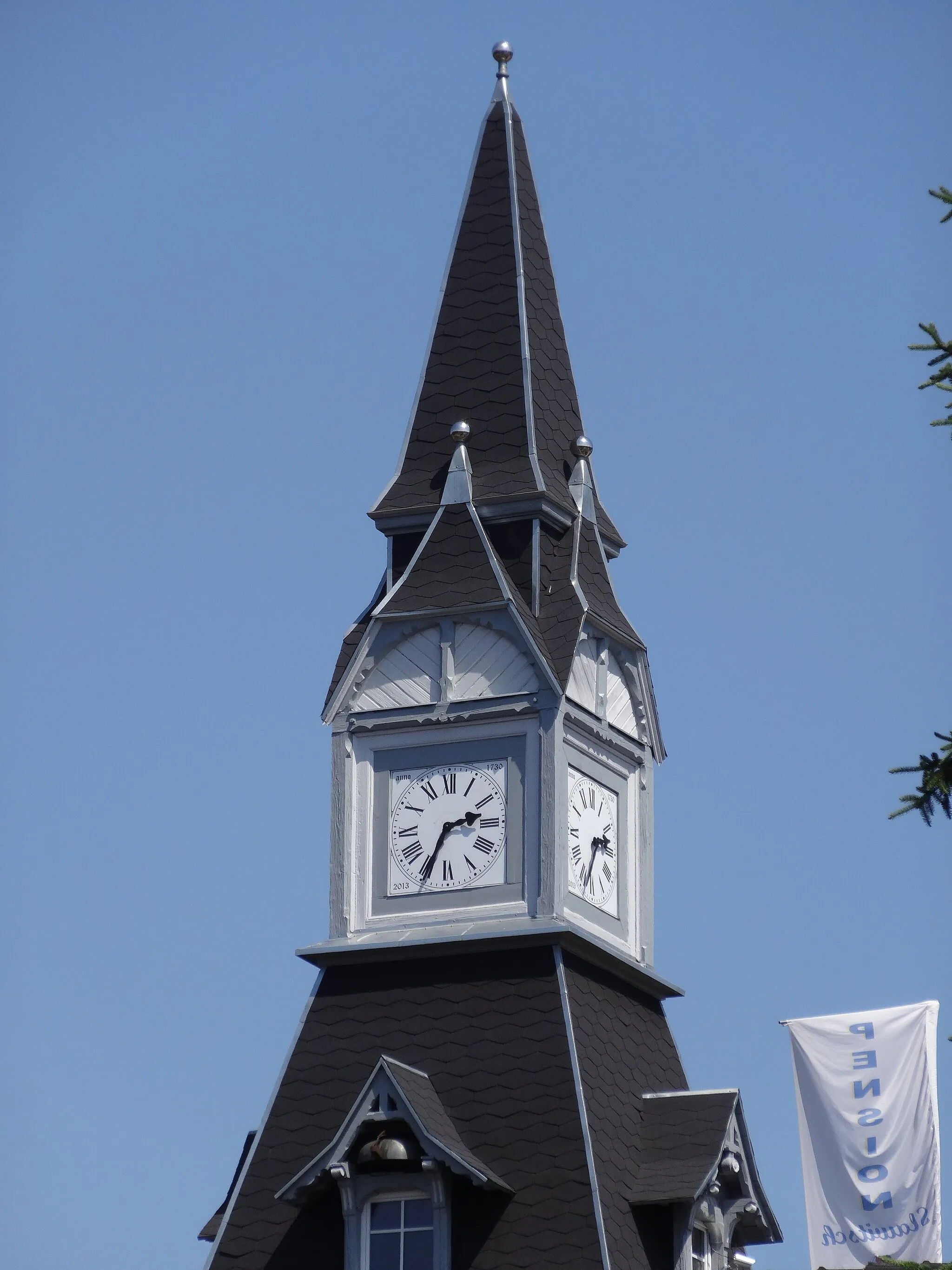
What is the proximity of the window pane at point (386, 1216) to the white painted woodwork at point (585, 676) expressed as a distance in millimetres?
7643

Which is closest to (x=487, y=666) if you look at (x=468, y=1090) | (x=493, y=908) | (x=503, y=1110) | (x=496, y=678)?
(x=496, y=678)

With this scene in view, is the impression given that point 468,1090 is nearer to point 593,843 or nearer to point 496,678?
point 593,843

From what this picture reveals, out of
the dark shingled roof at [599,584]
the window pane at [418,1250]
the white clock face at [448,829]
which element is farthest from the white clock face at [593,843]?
the window pane at [418,1250]

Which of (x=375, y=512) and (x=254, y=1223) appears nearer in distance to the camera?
(x=254, y=1223)

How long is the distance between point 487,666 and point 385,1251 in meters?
8.50

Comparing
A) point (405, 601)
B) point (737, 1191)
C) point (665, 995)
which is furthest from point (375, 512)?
point (737, 1191)

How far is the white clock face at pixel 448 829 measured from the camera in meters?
41.7

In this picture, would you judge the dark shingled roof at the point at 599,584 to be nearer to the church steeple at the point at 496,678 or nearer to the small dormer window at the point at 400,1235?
the church steeple at the point at 496,678

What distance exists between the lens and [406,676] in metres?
43.1

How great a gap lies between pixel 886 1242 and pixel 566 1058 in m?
4.85

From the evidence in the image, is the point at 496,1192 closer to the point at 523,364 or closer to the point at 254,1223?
the point at 254,1223

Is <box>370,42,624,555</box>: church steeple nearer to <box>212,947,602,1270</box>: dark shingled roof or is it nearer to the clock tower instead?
the clock tower

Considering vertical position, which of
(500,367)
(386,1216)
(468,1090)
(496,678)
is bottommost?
(386,1216)

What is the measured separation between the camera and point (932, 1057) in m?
40.3
